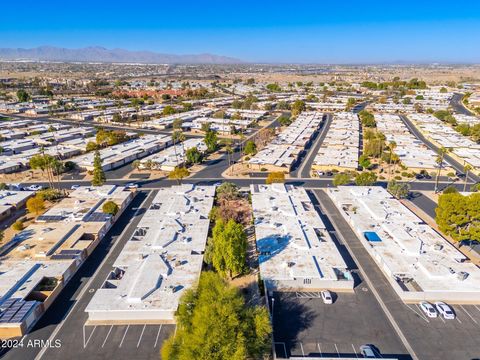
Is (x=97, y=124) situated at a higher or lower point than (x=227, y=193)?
higher

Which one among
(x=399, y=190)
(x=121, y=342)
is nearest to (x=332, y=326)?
(x=121, y=342)

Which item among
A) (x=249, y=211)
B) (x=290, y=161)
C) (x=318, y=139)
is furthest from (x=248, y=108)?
(x=249, y=211)

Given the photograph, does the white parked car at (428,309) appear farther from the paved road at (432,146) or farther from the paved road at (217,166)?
the paved road at (432,146)

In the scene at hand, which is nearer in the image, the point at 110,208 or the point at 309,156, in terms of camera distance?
the point at 110,208

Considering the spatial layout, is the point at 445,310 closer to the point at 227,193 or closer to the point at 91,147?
the point at 227,193

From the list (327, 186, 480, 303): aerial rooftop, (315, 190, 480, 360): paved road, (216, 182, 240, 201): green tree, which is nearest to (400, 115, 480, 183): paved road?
(327, 186, 480, 303): aerial rooftop

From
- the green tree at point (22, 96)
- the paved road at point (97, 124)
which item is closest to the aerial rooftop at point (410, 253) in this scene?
the paved road at point (97, 124)

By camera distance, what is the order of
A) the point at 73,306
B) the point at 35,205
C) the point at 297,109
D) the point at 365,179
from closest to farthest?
→ the point at 73,306 < the point at 35,205 < the point at 365,179 < the point at 297,109
